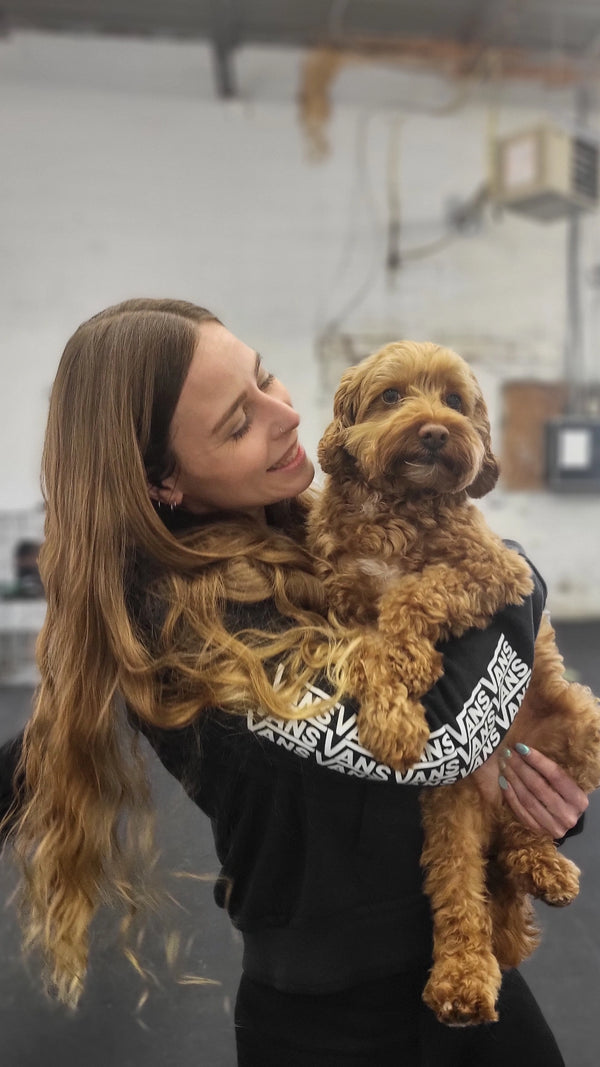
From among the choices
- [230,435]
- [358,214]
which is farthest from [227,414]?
[358,214]

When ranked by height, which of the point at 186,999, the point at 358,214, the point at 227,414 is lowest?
the point at 186,999

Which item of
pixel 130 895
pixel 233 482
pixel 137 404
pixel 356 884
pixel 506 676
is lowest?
pixel 130 895

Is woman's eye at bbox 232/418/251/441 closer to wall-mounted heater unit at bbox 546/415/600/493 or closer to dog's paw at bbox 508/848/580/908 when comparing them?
dog's paw at bbox 508/848/580/908

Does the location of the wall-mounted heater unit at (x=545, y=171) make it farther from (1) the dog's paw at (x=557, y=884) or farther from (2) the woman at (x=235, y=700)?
(1) the dog's paw at (x=557, y=884)

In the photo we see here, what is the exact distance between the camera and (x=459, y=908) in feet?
3.01

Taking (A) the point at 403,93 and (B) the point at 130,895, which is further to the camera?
(A) the point at 403,93

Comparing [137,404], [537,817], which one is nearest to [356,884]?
[537,817]

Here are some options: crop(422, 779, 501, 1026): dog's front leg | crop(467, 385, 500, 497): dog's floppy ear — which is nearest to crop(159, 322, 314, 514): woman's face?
crop(467, 385, 500, 497): dog's floppy ear

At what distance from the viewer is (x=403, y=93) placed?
3.16 meters

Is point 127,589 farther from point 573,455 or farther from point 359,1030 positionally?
point 573,455

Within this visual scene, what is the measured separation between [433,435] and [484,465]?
0.13 m

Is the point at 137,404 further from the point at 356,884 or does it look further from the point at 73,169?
the point at 73,169

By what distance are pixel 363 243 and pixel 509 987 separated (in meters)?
2.89

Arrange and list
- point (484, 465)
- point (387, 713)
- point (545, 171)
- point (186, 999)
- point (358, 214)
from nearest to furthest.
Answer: point (387, 713), point (484, 465), point (186, 999), point (545, 171), point (358, 214)
